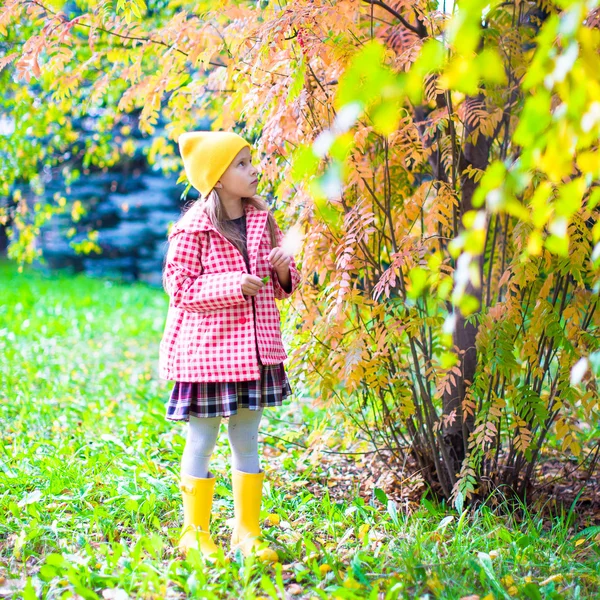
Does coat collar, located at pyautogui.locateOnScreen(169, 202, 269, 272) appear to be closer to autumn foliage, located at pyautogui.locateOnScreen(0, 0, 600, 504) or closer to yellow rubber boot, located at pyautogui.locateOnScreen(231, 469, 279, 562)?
autumn foliage, located at pyautogui.locateOnScreen(0, 0, 600, 504)

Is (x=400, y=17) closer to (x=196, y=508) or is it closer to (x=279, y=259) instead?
(x=279, y=259)

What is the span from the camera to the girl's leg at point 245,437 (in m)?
2.25

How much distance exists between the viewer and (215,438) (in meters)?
2.26

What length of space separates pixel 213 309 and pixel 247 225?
0.32 metres

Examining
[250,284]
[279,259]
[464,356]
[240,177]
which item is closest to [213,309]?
[250,284]

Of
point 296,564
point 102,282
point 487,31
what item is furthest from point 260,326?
point 102,282

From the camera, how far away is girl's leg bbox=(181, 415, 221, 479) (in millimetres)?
2225

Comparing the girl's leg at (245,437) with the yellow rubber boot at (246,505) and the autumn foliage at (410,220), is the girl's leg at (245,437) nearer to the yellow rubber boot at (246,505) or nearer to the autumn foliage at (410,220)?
the yellow rubber boot at (246,505)

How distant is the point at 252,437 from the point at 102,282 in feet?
32.4

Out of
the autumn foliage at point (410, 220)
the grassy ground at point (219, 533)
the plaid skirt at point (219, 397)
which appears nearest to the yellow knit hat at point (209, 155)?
the autumn foliage at point (410, 220)

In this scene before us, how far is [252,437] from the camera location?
89.3 inches

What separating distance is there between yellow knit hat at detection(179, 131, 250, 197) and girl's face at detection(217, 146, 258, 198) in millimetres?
20

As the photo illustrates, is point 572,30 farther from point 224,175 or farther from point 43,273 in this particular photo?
point 43,273

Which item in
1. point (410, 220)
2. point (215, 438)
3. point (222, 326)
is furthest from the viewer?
point (410, 220)
